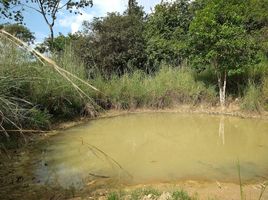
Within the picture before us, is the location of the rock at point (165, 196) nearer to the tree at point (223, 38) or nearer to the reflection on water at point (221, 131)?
the reflection on water at point (221, 131)

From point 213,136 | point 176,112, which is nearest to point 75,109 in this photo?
point 176,112

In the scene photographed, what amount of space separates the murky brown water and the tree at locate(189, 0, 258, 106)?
177cm

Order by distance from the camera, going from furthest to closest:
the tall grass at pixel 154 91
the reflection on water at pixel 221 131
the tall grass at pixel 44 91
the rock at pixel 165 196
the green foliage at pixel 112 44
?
the green foliage at pixel 112 44 → the tall grass at pixel 154 91 → the reflection on water at pixel 221 131 → the tall grass at pixel 44 91 → the rock at pixel 165 196

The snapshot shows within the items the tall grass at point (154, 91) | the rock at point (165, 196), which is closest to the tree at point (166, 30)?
the tall grass at point (154, 91)

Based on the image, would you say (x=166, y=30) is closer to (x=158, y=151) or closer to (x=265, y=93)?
(x=265, y=93)

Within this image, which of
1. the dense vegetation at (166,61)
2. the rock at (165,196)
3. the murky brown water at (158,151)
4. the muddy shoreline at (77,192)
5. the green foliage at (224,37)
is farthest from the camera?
the green foliage at (224,37)

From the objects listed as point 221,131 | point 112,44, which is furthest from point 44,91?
point 112,44

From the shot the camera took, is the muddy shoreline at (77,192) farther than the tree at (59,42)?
No

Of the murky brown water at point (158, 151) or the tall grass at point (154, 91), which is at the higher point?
the tall grass at point (154, 91)

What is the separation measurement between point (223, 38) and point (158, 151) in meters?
5.21

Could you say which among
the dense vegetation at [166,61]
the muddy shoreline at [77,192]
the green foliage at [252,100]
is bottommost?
the muddy shoreline at [77,192]

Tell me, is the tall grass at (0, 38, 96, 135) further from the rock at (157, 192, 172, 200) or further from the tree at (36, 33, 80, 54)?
the tree at (36, 33, 80, 54)

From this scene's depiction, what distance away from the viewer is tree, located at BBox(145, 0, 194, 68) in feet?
47.1

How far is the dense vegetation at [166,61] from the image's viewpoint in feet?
33.8
